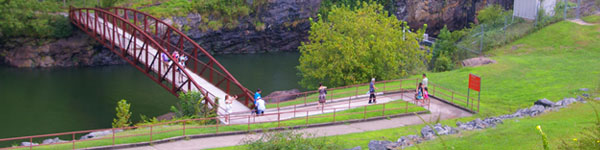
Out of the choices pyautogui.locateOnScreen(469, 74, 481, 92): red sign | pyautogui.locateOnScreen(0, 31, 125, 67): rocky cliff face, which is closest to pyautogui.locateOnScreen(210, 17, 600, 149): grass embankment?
pyautogui.locateOnScreen(469, 74, 481, 92): red sign

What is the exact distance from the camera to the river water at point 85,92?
127ft

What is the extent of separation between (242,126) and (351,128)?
14.9 feet

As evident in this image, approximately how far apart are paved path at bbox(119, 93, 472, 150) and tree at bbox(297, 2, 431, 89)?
7.49 m

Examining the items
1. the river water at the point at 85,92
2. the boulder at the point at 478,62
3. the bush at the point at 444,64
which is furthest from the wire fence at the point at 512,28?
the river water at the point at 85,92

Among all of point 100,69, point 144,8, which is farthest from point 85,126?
point 144,8

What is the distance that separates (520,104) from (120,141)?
60.8 ft

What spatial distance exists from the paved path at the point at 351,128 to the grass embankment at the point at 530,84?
894 mm

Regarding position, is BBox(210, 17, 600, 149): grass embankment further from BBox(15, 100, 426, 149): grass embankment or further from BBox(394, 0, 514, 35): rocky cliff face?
BBox(394, 0, 514, 35): rocky cliff face

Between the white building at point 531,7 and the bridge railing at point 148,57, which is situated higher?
the white building at point 531,7

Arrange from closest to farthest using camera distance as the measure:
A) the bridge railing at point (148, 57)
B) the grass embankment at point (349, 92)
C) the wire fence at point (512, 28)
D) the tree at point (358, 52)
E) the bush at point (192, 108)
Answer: the bush at point (192, 108)
the grass embankment at point (349, 92)
the bridge railing at point (148, 57)
the tree at point (358, 52)
the wire fence at point (512, 28)

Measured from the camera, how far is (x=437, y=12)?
73.3 metres

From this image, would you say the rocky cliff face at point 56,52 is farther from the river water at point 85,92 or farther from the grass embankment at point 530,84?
the grass embankment at point 530,84

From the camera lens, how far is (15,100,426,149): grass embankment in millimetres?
21517

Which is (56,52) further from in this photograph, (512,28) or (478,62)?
(512,28)
